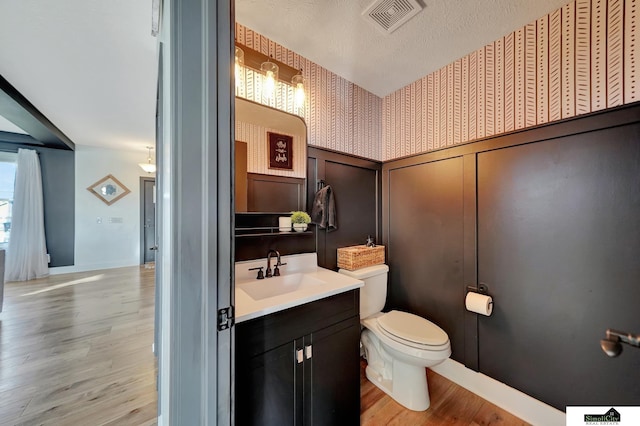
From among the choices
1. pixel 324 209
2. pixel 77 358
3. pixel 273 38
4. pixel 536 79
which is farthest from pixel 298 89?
pixel 77 358

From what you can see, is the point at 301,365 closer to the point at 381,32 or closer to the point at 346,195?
the point at 346,195

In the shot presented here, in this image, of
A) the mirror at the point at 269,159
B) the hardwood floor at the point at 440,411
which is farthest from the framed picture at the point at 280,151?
the hardwood floor at the point at 440,411

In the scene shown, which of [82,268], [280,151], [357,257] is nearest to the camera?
[280,151]

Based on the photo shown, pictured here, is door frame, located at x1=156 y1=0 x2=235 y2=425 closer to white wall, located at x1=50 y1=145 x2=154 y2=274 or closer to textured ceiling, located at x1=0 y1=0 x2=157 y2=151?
textured ceiling, located at x1=0 y1=0 x2=157 y2=151

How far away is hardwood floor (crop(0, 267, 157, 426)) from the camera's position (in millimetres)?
1402

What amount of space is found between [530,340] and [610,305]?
1.45ft

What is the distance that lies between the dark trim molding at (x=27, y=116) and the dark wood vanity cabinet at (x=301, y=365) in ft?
11.3

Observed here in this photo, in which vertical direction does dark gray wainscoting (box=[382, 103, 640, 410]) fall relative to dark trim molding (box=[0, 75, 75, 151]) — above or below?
below

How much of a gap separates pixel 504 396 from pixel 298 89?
100 inches

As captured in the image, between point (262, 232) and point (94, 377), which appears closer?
point (262, 232)

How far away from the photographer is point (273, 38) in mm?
1534

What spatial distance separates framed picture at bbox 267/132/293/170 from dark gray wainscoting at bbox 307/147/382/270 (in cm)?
16

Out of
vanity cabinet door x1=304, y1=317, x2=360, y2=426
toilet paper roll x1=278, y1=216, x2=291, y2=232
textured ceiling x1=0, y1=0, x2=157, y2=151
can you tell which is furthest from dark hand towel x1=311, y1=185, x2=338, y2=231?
textured ceiling x1=0, y1=0, x2=157, y2=151
